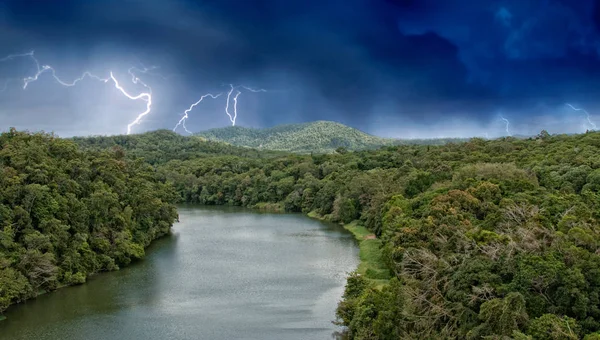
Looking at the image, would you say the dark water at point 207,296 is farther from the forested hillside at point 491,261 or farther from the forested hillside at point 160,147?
the forested hillside at point 160,147

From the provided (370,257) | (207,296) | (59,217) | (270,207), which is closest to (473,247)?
(207,296)

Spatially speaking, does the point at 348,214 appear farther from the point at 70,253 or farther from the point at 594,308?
the point at 594,308

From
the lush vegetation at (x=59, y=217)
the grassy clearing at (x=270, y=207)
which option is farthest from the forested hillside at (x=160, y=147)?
the lush vegetation at (x=59, y=217)

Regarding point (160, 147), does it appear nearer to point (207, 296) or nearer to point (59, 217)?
point (59, 217)

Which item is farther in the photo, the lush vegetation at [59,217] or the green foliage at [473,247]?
the lush vegetation at [59,217]

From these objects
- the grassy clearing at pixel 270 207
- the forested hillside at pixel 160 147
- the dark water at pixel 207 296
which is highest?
the forested hillside at pixel 160 147

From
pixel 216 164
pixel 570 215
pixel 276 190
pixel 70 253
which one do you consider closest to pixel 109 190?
pixel 70 253


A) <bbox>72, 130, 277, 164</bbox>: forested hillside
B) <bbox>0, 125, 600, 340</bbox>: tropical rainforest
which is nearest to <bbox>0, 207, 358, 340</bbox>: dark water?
<bbox>0, 125, 600, 340</bbox>: tropical rainforest
